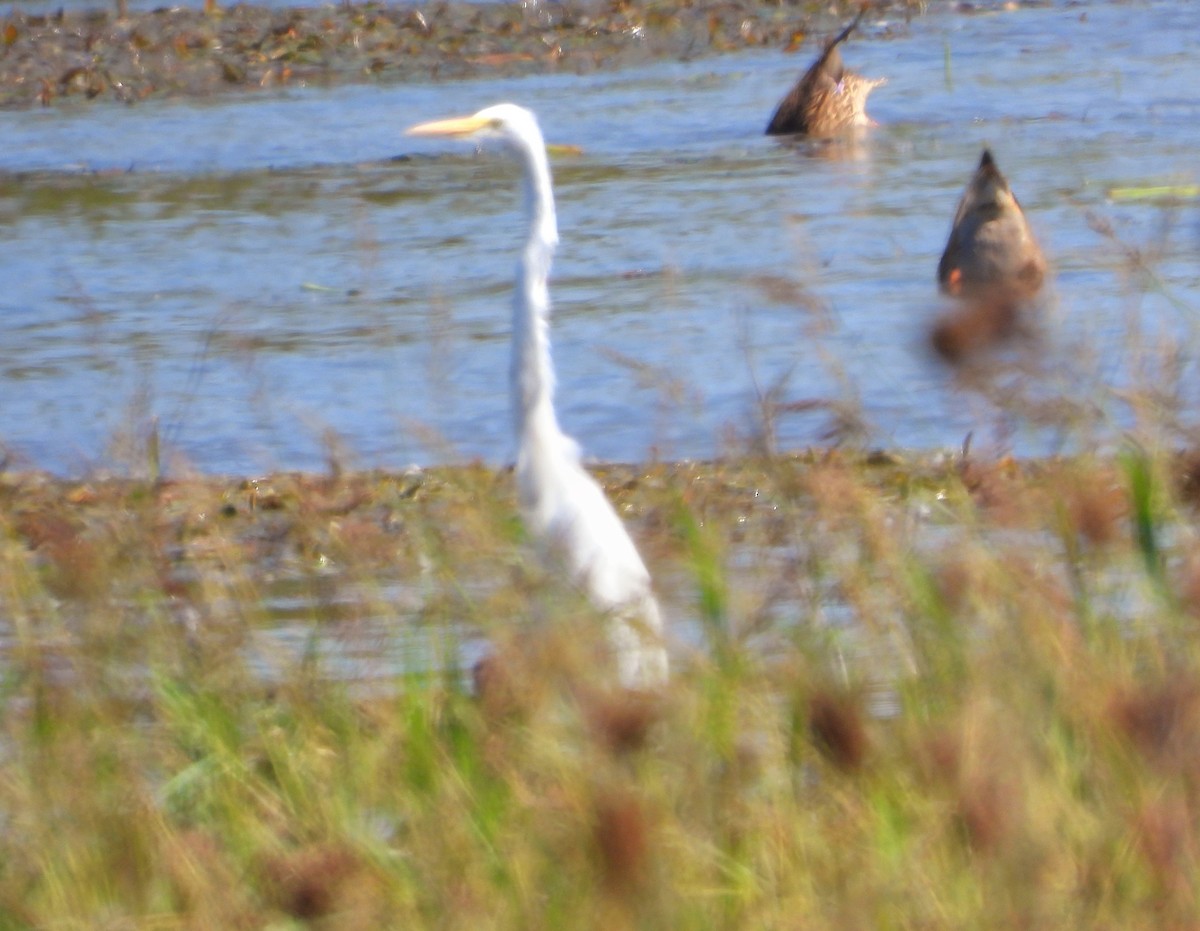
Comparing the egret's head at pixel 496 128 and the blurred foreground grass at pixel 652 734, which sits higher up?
the egret's head at pixel 496 128

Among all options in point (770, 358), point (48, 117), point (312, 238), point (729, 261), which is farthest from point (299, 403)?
point (48, 117)

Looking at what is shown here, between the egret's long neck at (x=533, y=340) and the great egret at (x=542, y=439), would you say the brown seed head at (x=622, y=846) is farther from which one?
the egret's long neck at (x=533, y=340)

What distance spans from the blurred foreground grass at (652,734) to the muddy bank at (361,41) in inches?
542

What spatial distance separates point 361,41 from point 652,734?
52.6 ft

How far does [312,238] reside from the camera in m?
11.0

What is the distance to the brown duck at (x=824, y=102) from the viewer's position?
43.5 feet

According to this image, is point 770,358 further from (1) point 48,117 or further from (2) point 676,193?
(1) point 48,117

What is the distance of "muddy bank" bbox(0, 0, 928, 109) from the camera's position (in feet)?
57.1

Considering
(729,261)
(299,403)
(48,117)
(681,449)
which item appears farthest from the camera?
(48,117)

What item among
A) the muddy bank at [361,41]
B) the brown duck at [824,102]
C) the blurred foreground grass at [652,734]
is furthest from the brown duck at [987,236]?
the muddy bank at [361,41]

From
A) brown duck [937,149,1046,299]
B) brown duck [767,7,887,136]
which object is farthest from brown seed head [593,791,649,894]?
brown duck [767,7,887,136]

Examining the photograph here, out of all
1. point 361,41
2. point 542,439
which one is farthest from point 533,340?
point 361,41

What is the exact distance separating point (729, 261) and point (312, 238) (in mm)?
2267

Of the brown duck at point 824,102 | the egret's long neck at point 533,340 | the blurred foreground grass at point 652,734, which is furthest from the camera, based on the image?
the brown duck at point 824,102
